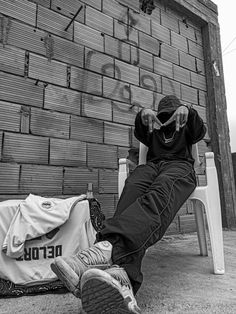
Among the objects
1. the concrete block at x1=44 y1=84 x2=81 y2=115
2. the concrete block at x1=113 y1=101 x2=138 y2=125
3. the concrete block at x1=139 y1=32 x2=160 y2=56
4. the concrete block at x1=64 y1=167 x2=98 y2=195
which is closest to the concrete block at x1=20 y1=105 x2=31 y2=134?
the concrete block at x1=44 y1=84 x2=81 y2=115

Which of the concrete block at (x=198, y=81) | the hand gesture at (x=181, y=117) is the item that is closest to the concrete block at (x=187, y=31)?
the concrete block at (x=198, y=81)

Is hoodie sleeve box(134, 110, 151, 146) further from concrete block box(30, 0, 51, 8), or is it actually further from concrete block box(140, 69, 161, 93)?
concrete block box(30, 0, 51, 8)

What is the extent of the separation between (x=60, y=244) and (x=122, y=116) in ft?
4.26

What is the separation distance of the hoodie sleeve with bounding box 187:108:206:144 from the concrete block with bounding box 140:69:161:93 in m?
Result: 1.09

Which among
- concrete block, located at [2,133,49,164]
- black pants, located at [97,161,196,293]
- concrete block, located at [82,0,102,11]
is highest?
concrete block, located at [82,0,102,11]

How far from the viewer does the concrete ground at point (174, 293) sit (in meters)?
0.92

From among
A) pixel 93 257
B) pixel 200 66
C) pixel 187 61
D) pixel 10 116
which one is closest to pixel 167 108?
pixel 10 116

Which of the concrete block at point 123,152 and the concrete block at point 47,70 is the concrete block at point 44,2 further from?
the concrete block at point 123,152

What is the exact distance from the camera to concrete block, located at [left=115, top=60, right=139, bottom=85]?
7.36 ft

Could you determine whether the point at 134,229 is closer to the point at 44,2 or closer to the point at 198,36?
the point at 44,2

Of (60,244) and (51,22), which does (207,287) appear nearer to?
(60,244)

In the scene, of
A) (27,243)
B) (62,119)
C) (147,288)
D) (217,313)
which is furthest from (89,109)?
(217,313)

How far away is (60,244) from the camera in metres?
1.16

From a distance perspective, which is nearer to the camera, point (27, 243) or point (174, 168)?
point (27, 243)
